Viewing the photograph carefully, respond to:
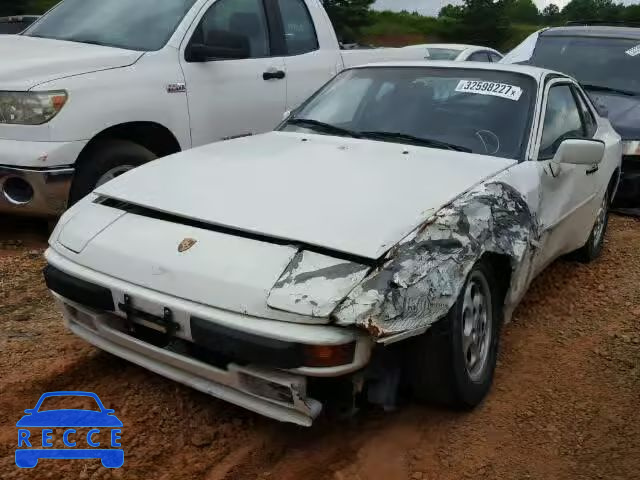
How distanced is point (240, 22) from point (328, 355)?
158 inches

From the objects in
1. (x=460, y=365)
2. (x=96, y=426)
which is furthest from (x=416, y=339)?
(x=96, y=426)

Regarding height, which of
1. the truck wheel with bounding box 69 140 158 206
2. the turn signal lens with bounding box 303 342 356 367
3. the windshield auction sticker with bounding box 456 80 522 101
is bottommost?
the truck wheel with bounding box 69 140 158 206

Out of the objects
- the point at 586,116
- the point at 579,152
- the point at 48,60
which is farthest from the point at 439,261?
the point at 48,60

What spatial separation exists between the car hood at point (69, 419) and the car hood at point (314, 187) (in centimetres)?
88

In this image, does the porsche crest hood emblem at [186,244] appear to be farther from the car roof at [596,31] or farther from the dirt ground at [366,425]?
the car roof at [596,31]

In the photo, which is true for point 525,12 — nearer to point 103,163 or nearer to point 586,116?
point 586,116

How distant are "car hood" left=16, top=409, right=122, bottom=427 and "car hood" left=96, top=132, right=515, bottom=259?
883 millimetres

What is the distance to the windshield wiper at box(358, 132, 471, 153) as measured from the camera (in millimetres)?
3648

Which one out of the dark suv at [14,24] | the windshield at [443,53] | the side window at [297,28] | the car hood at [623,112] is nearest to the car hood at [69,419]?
the side window at [297,28]

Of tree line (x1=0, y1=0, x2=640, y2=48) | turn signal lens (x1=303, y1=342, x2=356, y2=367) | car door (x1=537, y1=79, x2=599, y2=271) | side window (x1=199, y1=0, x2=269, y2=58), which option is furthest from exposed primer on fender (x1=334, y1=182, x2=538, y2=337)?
tree line (x1=0, y1=0, x2=640, y2=48)

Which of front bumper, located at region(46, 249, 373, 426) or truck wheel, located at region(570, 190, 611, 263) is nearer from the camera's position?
front bumper, located at region(46, 249, 373, 426)

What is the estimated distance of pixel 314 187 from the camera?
3.02 meters

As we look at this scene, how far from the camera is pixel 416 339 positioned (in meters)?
2.67

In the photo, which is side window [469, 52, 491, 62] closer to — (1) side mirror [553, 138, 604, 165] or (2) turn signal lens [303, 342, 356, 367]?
(1) side mirror [553, 138, 604, 165]
